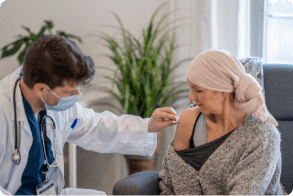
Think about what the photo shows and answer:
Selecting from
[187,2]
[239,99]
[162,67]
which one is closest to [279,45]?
[187,2]

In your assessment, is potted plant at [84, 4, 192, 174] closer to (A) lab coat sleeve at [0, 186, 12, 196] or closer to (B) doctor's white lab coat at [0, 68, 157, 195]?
(B) doctor's white lab coat at [0, 68, 157, 195]

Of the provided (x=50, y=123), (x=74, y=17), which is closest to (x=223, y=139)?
(x=50, y=123)

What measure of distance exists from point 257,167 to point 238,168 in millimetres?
82

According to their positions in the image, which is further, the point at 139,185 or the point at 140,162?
the point at 140,162

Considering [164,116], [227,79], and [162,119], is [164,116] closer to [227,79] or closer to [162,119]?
[162,119]

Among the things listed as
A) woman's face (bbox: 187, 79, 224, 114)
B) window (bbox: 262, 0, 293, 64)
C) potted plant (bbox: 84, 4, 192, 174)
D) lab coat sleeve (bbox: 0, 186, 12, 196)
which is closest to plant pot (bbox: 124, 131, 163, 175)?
potted plant (bbox: 84, 4, 192, 174)

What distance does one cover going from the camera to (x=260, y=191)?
46.7 inches

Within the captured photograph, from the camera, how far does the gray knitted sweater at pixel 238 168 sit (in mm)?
1203

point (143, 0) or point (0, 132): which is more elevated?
point (143, 0)

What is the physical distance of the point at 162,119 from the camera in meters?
1.49

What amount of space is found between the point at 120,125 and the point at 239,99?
2.28ft

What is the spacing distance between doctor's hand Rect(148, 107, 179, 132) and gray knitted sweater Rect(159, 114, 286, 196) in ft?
0.43

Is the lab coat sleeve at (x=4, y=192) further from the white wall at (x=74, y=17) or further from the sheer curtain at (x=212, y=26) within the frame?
the sheer curtain at (x=212, y=26)

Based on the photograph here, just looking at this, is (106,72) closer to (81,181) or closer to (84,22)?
(84,22)
